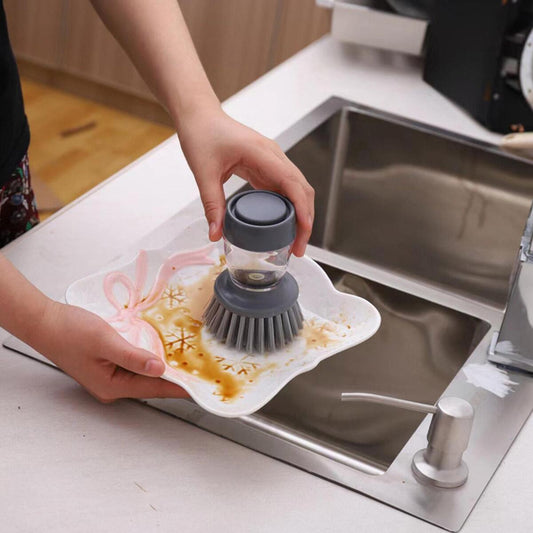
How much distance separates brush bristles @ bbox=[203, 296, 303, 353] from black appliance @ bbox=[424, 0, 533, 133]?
0.61 m

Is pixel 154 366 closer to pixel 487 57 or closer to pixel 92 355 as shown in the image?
pixel 92 355

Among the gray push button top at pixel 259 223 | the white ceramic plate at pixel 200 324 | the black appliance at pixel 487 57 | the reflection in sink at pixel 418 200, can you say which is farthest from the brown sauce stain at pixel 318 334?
the black appliance at pixel 487 57

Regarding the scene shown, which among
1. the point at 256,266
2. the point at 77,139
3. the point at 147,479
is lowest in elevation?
→ the point at 77,139

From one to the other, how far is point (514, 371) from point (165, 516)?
0.40 metres

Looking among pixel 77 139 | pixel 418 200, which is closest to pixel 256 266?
pixel 418 200

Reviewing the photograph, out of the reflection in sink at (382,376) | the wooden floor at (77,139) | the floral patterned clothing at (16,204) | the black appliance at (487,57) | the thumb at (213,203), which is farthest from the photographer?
the wooden floor at (77,139)

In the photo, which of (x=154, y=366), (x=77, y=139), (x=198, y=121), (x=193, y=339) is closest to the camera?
(x=154, y=366)

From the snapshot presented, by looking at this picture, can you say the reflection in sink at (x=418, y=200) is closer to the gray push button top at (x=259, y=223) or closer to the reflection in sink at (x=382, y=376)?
the reflection in sink at (x=382, y=376)

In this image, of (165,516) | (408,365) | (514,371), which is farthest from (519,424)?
(165,516)

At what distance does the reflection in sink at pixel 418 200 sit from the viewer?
4.01 ft

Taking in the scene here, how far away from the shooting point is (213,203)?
0.83m

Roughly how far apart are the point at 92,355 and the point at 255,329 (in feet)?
0.49

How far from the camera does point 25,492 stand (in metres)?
0.69

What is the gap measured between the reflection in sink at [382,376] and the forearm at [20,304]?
0.28 meters
